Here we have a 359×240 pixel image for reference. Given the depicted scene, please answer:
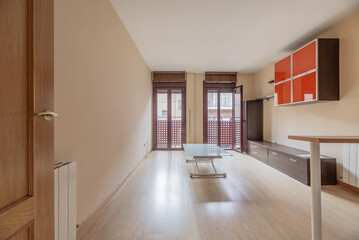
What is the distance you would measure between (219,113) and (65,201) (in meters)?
4.77

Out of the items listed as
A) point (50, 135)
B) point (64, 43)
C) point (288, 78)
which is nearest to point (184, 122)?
Answer: point (288, 78)

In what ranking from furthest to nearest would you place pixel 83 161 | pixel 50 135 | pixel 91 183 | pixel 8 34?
pixel 91 183, pixel 83 161, pixel 50 135, pixel 8 34

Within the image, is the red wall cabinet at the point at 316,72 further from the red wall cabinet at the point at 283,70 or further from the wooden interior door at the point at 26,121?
the wooden interior door at the point at 26,121

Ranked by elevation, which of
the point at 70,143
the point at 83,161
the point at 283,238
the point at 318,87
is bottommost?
the point at 283,238

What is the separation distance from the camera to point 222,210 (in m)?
1.86

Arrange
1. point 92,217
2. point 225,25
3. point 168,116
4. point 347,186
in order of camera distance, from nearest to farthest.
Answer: point 92,217
point 347,186
point 225,25
point 168,116

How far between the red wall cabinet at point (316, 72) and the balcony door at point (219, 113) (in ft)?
7.75

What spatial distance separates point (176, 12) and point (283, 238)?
9.44ft

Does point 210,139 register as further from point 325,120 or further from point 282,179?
point 325,120

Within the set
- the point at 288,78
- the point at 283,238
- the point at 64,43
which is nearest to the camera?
the point at 64,43

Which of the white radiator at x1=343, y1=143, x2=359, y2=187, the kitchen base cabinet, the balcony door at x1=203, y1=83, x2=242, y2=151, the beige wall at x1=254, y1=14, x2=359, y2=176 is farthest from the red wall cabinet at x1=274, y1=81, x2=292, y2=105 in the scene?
the balcony door at x1=203, y1=83, x2=242, y2=151

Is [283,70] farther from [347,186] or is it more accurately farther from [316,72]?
[347,186]

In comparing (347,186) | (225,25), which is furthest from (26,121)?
(347,186)

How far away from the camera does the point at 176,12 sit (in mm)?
2289
